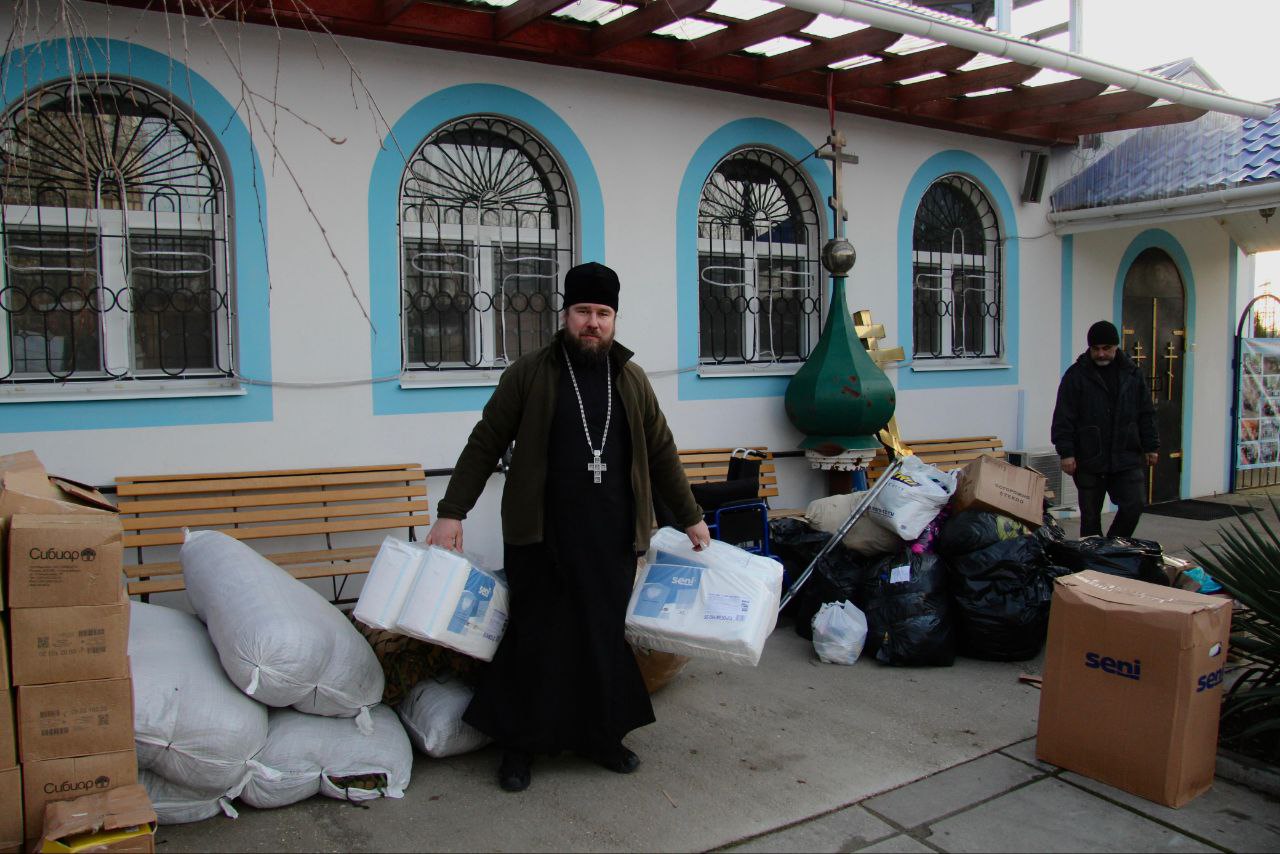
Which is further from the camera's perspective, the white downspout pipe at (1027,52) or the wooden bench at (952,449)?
the wooden bench at (952,449)

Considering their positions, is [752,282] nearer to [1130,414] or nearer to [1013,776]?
[1130,414]

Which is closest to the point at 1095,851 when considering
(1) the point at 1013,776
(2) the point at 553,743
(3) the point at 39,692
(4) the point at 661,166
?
(1) the point at 1013,776

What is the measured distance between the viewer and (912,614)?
4859 millimetres

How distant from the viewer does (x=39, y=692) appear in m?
2.70

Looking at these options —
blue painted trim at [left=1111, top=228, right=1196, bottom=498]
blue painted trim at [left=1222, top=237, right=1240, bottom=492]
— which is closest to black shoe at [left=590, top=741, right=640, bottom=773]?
blue painted trim at [left=1111, top=228, right=1196, bottom=498]

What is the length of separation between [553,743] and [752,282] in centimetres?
430

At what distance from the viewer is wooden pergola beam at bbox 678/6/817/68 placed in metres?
5.65

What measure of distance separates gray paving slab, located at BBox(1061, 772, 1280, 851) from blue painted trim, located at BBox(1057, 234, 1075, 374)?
5.80 meters

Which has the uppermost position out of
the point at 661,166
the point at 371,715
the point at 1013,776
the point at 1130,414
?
the point at 661,166

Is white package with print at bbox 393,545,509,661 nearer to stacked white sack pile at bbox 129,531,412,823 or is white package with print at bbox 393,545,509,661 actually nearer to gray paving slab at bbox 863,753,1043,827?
stacked white sack pile at bbox 129,531,412,823

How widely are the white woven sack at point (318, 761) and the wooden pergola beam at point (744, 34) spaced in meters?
4.45

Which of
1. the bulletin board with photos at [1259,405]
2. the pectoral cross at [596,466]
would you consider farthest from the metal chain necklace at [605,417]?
the bulletin board with photos at [1259,405]

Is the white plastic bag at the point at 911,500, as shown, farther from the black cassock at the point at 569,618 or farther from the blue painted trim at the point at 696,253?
the black cassock at the point at 569,618

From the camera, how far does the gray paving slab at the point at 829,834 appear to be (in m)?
3.10
